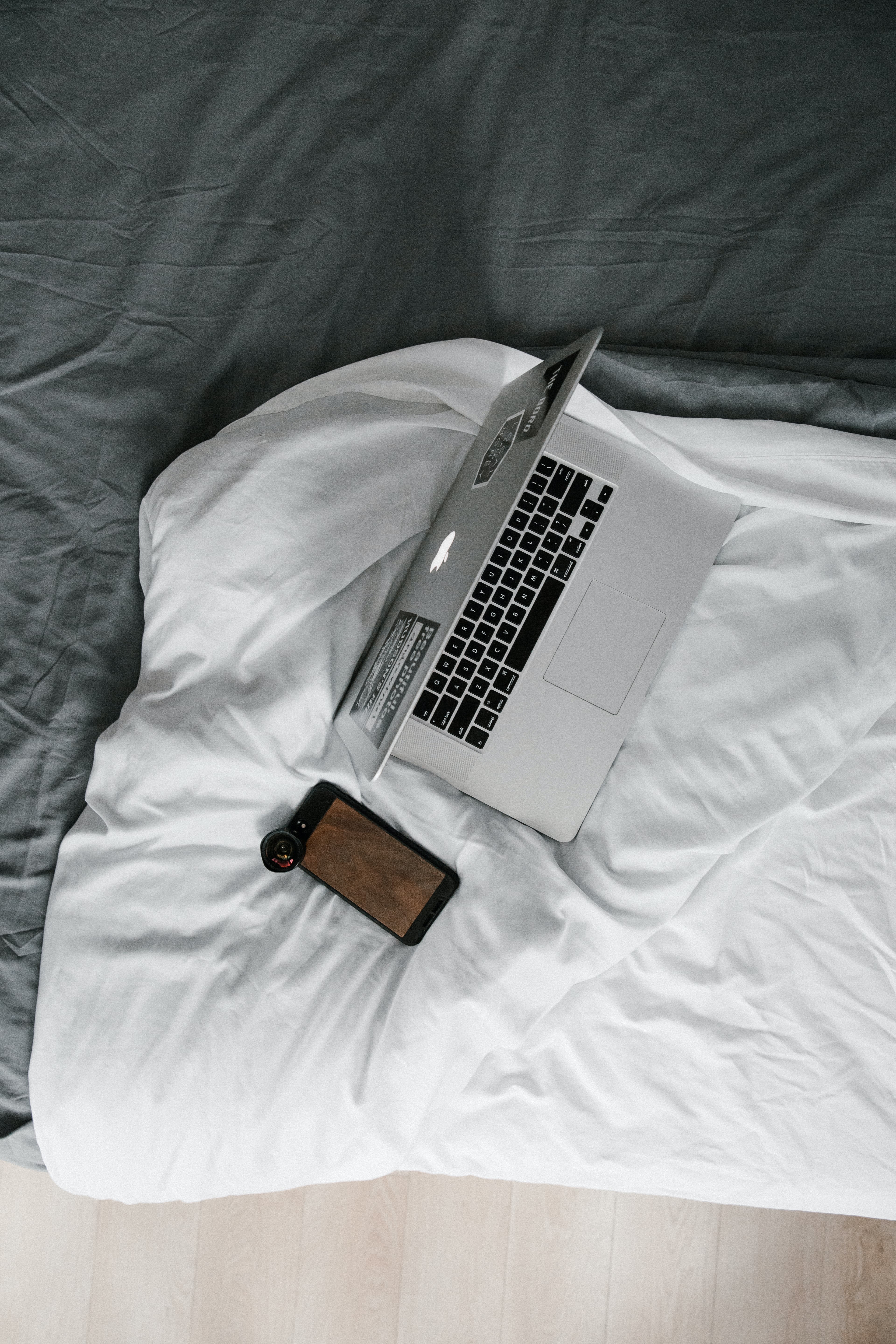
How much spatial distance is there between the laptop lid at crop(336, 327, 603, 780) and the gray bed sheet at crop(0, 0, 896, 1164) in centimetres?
19

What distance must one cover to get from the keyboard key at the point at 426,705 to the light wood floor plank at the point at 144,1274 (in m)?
0.85

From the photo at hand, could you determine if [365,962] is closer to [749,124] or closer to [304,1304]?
[304,1304]

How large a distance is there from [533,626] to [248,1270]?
1.03 meters

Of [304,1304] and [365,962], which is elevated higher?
[365,962]

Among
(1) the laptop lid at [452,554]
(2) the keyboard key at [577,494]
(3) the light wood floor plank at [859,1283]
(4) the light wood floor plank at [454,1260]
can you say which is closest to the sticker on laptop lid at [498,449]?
(1) the laptop lid at [452,554]

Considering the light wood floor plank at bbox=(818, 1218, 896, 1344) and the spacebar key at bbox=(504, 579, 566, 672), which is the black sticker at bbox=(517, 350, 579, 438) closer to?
the spacebar key at bbox=(504, 579, 566, 672)

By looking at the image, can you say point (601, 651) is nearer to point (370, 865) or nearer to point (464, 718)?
point (464, 718)

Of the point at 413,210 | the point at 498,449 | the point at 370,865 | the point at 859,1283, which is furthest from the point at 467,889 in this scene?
the point at 859,1283

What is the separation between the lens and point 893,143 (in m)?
1.02

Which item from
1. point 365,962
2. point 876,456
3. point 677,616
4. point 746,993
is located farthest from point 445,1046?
point 876,456

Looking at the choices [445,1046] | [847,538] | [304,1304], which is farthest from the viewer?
[304,1304]

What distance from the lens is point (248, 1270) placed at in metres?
1.20

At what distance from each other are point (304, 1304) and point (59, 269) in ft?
4.64

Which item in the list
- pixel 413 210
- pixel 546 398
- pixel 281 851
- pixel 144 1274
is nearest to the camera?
pixel 546 398
